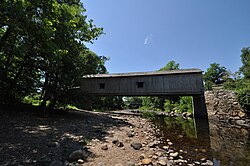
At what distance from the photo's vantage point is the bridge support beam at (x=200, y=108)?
14502 millimetres

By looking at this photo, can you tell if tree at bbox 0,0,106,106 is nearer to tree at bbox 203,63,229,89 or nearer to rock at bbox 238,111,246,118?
rock at bbox 238,111,246,118

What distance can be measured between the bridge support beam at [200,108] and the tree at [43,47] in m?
11.1

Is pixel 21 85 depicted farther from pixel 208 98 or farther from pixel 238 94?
pixel 238 94

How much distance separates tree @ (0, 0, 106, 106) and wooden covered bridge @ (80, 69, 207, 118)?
3.68 m

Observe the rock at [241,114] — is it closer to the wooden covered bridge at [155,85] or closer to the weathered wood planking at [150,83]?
the wooden covered bridge at [155,85]

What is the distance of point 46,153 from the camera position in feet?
11.6

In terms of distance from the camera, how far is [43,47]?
295 inches

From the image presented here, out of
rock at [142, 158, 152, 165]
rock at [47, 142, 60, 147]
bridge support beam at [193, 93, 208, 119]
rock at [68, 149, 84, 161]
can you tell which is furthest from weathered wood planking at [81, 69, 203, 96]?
rock at [142, 158, 152, 165]

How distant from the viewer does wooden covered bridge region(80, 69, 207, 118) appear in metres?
14.6

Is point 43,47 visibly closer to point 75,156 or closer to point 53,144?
point 53,144

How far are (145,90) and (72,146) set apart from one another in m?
12.5

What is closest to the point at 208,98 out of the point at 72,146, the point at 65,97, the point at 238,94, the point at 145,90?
the point at 238,94

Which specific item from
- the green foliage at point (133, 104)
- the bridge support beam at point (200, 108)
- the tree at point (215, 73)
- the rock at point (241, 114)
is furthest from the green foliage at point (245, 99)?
the tree at point (215, 73)

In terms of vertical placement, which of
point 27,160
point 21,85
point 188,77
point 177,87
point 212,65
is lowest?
point 27,160
